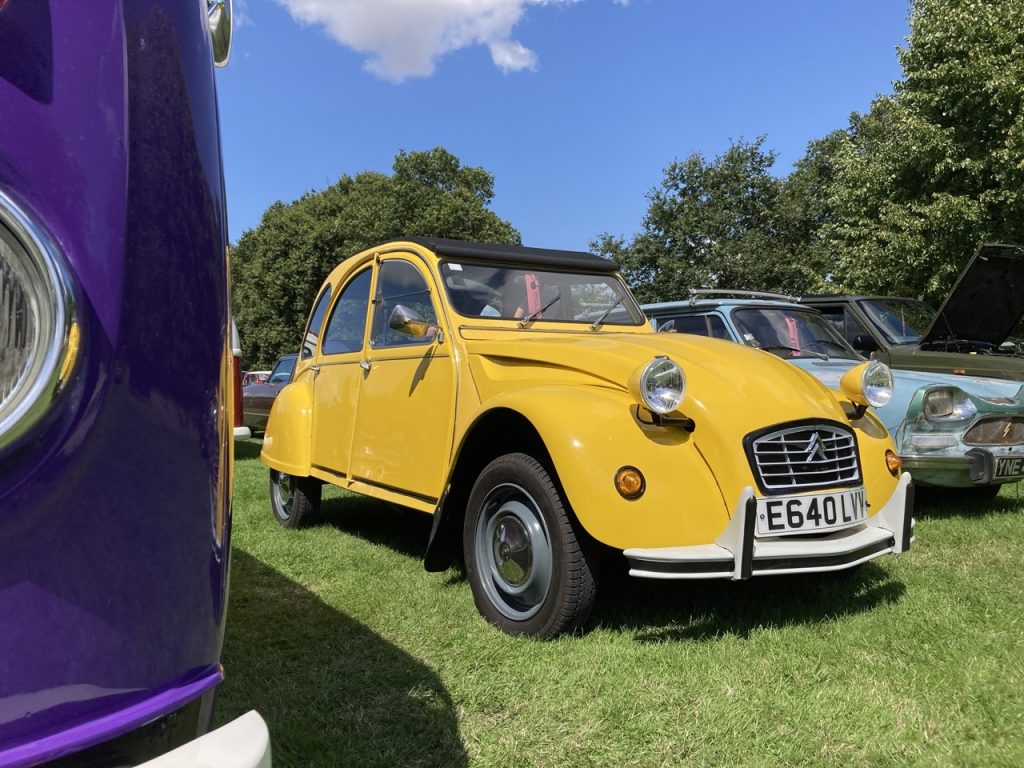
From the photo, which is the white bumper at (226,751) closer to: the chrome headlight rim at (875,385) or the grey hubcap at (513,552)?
the grey hubcap at (513,552)

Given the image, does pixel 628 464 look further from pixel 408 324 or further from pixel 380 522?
pixel 380 522

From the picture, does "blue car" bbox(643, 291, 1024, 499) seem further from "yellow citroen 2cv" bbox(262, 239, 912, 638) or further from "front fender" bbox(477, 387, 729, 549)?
"front fender" bbox(477, 387, 729, 549)

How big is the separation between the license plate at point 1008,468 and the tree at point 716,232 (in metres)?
21.9

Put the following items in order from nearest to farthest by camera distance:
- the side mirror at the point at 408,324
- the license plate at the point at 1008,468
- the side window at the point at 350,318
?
1. the side mirror at the point at 408,324
2. the side window at the point at 350,318
3. the license plate at the point at 1008,468

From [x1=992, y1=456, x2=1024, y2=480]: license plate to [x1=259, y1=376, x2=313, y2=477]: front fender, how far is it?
5.02 meters

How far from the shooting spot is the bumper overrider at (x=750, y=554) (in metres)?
2.74

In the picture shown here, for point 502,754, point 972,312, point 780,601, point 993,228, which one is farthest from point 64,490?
point 993,228

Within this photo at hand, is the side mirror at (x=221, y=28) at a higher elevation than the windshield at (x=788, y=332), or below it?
higher

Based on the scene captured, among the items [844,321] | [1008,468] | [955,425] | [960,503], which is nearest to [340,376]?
[955,425]

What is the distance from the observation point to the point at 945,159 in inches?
540

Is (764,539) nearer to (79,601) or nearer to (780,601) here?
(780,601)

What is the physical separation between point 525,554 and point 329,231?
3000 centimetres

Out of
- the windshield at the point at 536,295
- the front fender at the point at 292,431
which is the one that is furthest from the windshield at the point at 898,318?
the front fender at the point at 292,431

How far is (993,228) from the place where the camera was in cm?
1327
